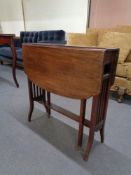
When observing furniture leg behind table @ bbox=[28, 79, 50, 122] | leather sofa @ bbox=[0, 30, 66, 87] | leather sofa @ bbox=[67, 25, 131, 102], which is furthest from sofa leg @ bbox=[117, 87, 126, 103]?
leather sofa @ bbox=[0, 30, 66, 87]

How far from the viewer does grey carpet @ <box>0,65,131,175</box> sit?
1.19 meters

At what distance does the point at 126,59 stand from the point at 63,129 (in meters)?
1.46

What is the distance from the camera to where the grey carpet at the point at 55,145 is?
119cm

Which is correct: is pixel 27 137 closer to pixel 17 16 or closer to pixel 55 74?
pixel 55 74

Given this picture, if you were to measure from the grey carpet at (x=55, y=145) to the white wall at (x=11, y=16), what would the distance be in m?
3.35

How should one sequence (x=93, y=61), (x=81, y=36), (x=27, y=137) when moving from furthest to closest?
(x=81, y=36), (x=27, y=137), (x=93, y=61)

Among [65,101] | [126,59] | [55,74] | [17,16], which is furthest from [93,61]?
[17,16]

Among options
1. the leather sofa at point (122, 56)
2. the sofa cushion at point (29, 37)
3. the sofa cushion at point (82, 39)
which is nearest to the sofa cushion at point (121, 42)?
the leather sofa at point (122, 56)

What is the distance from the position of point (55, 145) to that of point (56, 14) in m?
3.22

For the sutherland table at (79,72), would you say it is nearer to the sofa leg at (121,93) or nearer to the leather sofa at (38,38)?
the sofa leg at (121,93)

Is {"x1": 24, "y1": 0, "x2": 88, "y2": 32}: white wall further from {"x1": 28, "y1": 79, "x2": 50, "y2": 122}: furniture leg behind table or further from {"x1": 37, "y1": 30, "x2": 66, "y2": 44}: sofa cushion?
{"x1": 28, "y1": 79, "x2": 50, "y2": 122}: furniture leg behind table

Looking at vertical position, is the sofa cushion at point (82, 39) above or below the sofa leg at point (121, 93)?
above

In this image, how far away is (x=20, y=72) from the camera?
12.4 feet

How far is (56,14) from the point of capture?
370cm
